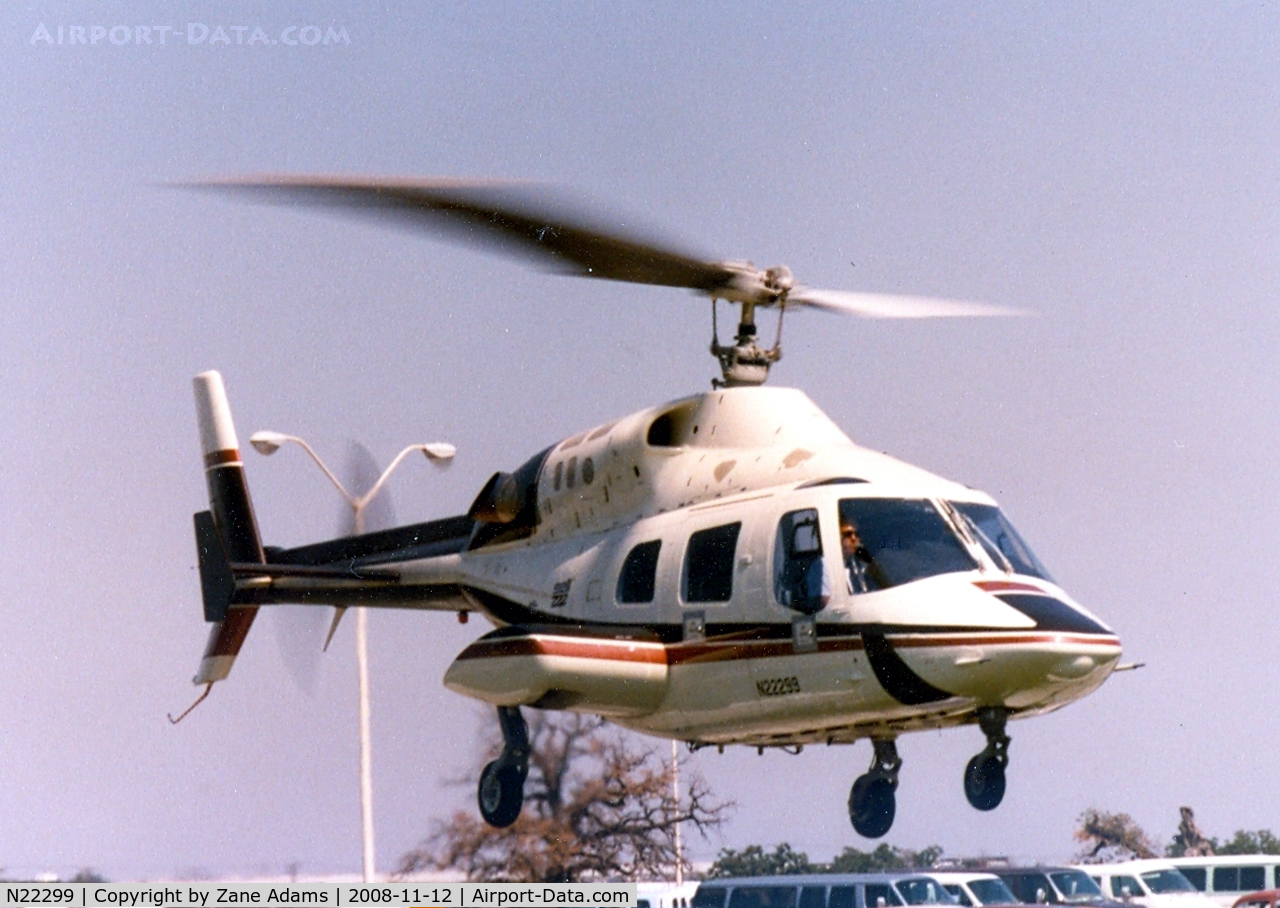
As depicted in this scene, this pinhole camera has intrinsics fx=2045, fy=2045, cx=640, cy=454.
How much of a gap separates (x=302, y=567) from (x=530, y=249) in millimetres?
6802

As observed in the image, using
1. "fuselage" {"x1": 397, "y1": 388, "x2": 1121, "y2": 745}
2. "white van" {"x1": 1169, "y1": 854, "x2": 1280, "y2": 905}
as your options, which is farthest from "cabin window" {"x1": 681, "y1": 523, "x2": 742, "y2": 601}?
"white van" {"x1": 1169, "y1": 854, "x2": 1280, "y2": 905}

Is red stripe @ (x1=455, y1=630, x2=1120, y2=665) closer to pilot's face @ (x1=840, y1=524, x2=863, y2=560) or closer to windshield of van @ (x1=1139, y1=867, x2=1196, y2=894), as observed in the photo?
pilot's face @ (x1=840, y1=524, x2=863, y2=560)

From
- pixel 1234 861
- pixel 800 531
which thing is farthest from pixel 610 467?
pixel 1234 861

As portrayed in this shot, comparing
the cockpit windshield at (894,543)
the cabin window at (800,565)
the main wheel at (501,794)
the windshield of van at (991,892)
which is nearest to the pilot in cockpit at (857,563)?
the cockpit windshield at (894,543)

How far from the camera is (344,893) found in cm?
2038

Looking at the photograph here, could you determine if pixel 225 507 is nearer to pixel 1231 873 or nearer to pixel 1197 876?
pixel 1197 876

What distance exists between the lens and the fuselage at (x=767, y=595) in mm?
16719

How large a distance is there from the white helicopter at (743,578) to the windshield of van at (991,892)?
9.30 m

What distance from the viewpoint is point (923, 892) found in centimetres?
2662

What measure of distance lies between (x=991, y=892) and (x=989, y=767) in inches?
453

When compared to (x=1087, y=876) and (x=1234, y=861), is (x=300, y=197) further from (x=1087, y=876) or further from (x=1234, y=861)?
(x=1234, y=861)

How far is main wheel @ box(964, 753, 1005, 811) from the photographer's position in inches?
670

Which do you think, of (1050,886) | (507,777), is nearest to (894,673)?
(507,777)

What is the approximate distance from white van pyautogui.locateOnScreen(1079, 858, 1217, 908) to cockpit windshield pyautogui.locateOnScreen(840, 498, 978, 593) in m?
16.0
